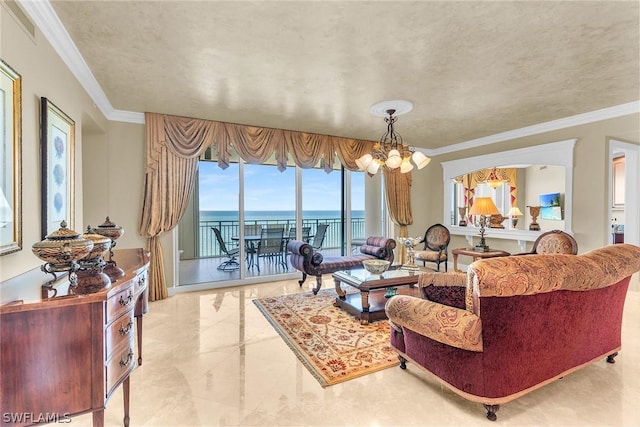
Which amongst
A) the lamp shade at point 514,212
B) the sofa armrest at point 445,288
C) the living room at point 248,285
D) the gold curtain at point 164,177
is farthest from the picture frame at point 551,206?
the gold curtain at point 164,177

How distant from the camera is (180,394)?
2.04 meters

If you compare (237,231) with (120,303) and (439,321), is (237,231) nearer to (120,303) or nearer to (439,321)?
(120,303)

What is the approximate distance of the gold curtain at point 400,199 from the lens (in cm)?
612

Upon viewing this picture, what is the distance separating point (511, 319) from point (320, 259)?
2805 mm

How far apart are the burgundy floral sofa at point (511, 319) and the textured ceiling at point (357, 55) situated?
1649 millimetres

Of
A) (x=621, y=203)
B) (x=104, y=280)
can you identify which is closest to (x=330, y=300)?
(x=104, y=280)

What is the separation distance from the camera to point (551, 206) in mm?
5363

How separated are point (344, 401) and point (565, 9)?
2.98 m

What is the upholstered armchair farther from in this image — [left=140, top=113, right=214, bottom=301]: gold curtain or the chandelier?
[left=140, top=113, right=214, bottom=301]: gold curtain

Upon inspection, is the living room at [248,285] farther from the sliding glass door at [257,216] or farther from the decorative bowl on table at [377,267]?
the decorative bowl on table at [377,267]

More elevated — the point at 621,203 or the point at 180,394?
the point at 621,203

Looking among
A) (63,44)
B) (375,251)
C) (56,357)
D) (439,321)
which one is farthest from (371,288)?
(63,44)

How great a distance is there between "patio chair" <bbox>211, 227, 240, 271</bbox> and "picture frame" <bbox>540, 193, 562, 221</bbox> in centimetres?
557

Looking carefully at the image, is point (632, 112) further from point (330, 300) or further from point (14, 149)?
point (14, 149)
